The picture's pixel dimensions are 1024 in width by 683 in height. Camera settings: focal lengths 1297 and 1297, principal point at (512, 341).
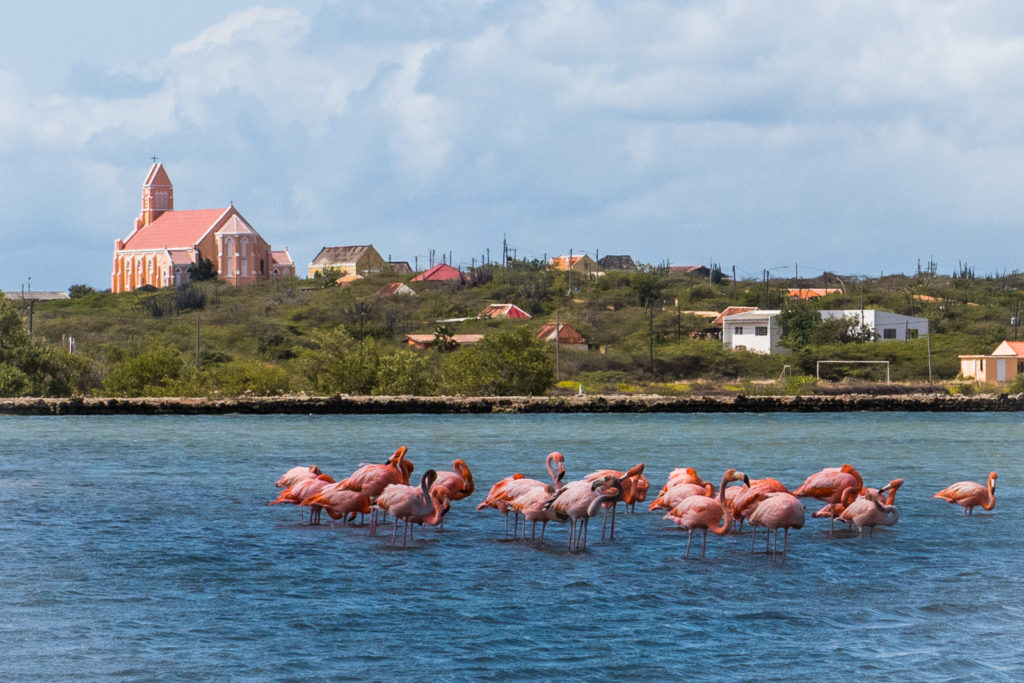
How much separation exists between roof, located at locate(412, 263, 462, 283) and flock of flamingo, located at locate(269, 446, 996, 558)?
417ft

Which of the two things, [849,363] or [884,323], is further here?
[884,323]

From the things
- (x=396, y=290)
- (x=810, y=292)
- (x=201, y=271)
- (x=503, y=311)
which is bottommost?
(x=503, y=311)

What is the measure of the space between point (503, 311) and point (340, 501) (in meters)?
96.8

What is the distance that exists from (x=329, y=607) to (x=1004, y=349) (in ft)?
264

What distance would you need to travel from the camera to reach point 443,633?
13414mm

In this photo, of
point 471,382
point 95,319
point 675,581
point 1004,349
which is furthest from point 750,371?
point 675,581

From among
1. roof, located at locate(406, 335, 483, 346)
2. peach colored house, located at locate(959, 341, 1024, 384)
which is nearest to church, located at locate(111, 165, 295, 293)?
roof, located at locate(406, 335, 483, 346)

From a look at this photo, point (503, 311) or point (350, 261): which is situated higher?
point (350, 261)

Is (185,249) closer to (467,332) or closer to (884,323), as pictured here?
(467,332)

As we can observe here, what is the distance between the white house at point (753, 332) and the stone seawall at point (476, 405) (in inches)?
864

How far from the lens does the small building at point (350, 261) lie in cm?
16638

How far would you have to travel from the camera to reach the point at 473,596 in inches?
599

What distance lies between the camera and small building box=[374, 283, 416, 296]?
135488 mm

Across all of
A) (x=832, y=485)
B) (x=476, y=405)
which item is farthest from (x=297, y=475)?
(x=476, y=405)
